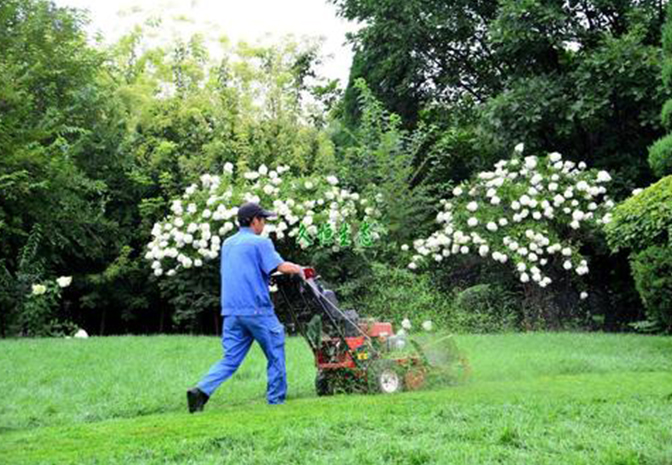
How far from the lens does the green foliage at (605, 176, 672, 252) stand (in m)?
11.8

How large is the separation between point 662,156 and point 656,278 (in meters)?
1.77

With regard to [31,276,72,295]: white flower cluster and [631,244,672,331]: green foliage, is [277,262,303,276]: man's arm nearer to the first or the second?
[631,244,672,331]: green foliage

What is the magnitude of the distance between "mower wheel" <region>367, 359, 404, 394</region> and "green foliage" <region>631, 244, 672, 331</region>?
6.22m

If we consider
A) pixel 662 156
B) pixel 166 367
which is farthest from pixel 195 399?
pixel 662 156

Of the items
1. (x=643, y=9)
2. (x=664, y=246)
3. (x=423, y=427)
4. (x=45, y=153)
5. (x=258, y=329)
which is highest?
(x=643, y=9)

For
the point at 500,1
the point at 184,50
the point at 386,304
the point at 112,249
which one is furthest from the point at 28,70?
the point at 184,50

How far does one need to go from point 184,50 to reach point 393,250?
1856 cm

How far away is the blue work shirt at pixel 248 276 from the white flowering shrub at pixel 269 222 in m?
7.71

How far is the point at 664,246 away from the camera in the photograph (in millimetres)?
13344

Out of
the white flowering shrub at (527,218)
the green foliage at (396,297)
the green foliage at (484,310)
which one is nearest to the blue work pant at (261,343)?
the green foliage at (396,297)

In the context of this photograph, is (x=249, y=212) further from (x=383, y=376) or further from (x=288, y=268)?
(x=383, y=376)

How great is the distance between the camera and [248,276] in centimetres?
767

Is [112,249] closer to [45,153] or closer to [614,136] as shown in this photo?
[45,153]

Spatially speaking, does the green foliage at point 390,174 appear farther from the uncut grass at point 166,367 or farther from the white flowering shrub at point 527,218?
the uncut grass at point 166,367
